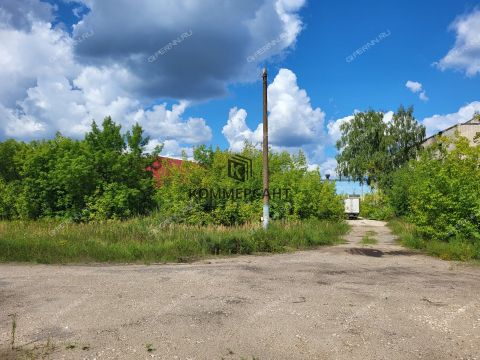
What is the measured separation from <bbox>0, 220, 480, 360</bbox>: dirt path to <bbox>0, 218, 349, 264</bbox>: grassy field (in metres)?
1.44

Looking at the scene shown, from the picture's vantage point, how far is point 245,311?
610 cm

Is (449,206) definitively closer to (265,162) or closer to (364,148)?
(265,162)

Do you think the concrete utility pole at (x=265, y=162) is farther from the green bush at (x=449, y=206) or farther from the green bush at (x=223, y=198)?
the green bush at (x=449, y=206)

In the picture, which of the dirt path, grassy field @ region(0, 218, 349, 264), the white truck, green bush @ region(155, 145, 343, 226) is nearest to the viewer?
the dirt path

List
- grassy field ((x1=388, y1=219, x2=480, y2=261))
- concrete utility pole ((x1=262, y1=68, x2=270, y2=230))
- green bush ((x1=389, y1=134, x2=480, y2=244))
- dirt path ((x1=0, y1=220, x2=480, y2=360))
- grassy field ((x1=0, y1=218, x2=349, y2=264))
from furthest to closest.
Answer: concrete utility pole ((x1=262, y1=68, x2=270, y2=230)) → green bush ((x1=389, y1=134, x2=480, y2=244)) → grassy field ((x1=0, y1=218, x2=349, y2=264)) → grassy field ((x1=388, y1=219, x2=480, y2=261)) → dirt path ((x1=0, y1=220, x2=480, y2=360))

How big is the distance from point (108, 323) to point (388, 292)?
510 cm

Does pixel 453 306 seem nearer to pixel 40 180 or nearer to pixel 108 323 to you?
pixel 108 323

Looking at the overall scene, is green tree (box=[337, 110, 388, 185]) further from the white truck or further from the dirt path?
the dirt path

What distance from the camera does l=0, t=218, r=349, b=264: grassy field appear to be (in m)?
11.6

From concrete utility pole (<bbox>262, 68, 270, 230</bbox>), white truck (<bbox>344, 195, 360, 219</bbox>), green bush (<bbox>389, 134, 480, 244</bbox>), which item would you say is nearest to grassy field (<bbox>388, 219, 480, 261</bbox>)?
green bush (<bbox>389, 134, 480, 244</bbox>)

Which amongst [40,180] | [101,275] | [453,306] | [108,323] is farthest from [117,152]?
[453,306]

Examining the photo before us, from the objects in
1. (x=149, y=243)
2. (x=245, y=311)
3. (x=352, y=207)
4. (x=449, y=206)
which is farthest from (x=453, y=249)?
(x=352, y=207)

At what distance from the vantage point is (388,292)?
737 centimetres

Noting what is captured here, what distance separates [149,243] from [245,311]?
7.47 m
